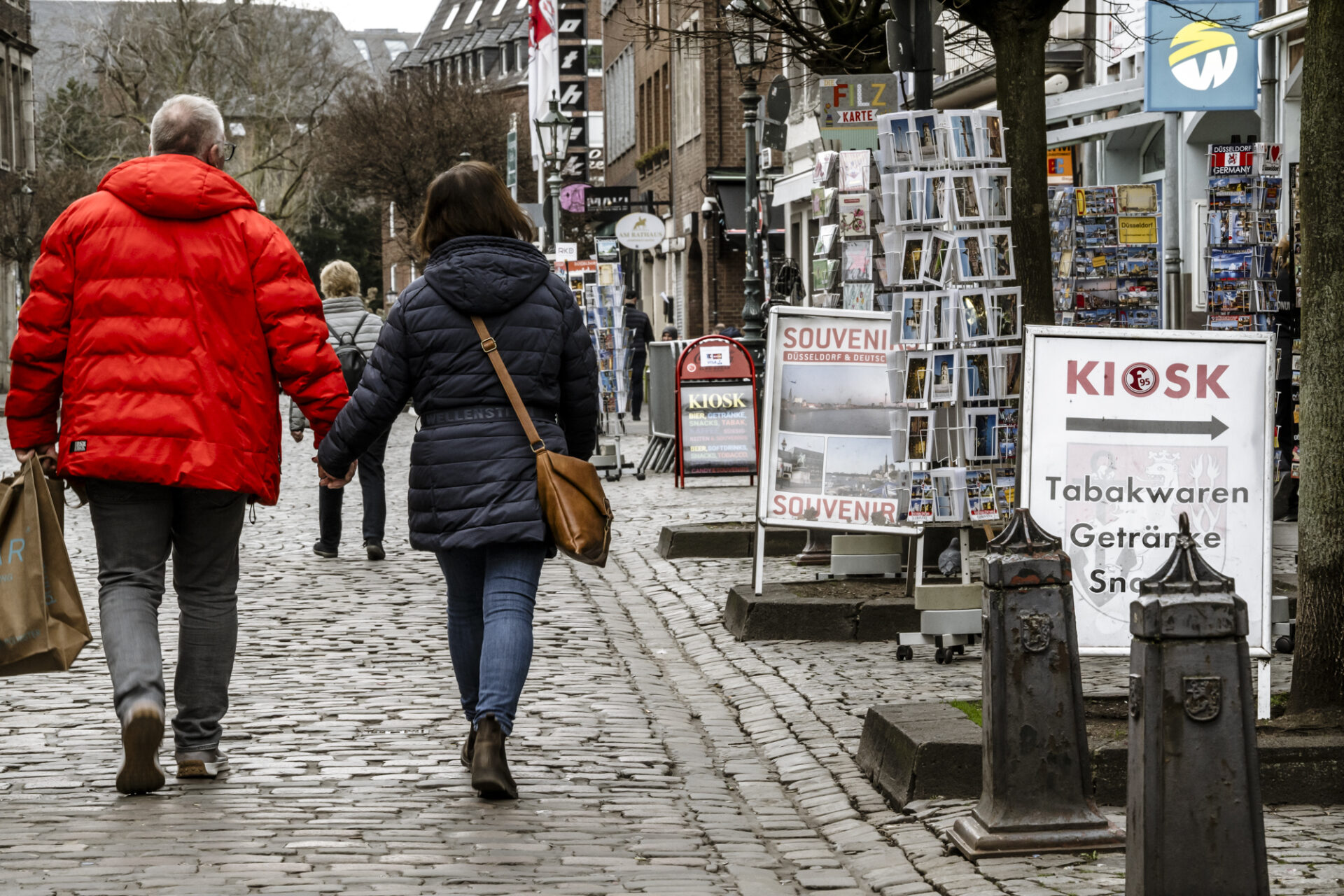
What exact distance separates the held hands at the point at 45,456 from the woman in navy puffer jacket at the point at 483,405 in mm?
781

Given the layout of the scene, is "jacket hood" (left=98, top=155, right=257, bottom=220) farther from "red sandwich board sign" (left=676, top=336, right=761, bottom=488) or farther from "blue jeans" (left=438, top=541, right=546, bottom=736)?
"red sandwich board sign" (left=676, top=336, right=761, bottom=488)

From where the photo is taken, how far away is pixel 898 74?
11.6 meters

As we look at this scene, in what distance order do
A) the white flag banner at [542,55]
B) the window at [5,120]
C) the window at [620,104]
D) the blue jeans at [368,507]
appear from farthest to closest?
the window at [620,104] < the window at [5,120] < the white flag banner at [542,55] < the blue jeans at [368,507]

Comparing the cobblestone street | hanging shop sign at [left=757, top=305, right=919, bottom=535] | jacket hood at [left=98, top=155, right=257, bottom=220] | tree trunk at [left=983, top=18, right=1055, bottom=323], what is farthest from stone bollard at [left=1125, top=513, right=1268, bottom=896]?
hanging shop sign at [left=757, top=305, right=919, bottom=535]

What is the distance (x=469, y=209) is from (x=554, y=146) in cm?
2591

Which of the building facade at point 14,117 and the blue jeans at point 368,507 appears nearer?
the blue jeans at point 368,507

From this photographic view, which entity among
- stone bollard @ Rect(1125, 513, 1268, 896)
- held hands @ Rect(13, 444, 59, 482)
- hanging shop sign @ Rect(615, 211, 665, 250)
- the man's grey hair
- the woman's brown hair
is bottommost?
stone bollard @ Rect(1125, 513, 1268, 896)

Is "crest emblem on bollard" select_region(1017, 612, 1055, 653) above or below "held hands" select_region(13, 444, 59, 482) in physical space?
below

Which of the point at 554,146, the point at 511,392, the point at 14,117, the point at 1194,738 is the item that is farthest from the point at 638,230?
the point at 14,117

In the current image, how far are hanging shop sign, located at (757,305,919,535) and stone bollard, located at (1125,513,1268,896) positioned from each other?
5330mm

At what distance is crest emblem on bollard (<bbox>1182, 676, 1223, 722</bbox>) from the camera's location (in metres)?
4.04

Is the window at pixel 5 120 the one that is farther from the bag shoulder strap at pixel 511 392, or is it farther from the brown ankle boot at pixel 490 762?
the brown ankle boot at pixel 490 762

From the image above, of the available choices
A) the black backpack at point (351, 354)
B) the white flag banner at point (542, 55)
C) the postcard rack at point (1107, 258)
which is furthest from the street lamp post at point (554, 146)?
the black backpack at point (351, 354)

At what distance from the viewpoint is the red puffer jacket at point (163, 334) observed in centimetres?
562
